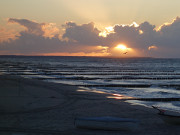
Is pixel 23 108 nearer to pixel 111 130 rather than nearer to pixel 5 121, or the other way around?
pixel 5 121

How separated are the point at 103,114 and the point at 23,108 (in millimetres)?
5945

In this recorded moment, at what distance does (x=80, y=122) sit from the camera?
12414mm

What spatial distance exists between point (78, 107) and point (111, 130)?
5.82m

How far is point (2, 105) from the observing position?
56.6 feet

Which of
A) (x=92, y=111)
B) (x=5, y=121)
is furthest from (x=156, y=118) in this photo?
(x=5, y=121)

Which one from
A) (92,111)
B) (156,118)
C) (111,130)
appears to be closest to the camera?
(111,130)

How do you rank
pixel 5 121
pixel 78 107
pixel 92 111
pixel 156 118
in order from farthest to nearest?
pixel 78 107, pixel 92 111, pixel 156 118, pixel 5 121

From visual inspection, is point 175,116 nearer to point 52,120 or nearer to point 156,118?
point 156,118

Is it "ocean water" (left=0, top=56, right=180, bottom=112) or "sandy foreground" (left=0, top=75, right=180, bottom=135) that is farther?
"ocean water" (left=0, top=56, right=180, bottom=112)

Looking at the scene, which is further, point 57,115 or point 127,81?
point 127,81

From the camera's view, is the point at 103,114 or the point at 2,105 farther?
the point at 2,105

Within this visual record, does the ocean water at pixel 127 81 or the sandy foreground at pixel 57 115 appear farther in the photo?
the ocean water at pixel 127 81

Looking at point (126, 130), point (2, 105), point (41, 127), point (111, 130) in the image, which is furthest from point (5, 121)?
point (126, 130)

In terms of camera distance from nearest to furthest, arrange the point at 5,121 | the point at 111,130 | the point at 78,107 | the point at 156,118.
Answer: the point at 111,130, the point at 5,121, the point at 156,118, the point at 78,107
